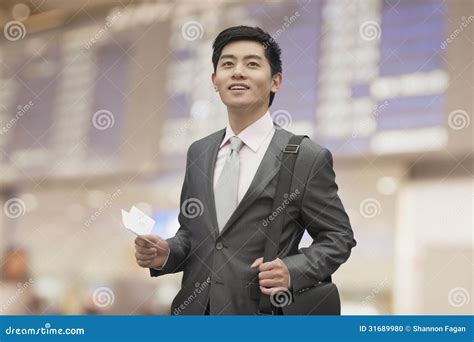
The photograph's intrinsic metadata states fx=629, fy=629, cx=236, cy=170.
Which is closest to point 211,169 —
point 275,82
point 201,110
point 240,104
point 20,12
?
point 240,104

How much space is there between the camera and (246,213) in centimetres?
194

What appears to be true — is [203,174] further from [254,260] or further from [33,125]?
[33,125]

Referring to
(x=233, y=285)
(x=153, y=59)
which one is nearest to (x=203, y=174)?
(x=233, y=285)

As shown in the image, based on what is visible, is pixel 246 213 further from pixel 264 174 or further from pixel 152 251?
pixel 152 251

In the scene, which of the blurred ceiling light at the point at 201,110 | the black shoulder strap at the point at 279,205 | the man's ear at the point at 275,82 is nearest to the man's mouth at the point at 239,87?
the man's ear at the point at 275,82

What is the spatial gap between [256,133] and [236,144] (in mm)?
77

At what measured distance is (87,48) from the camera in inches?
148

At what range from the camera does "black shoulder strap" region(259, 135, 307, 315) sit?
1887 millimetres

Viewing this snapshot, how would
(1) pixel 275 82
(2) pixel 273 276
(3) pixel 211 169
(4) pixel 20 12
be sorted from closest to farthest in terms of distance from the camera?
(2) pixel 273 276
(3) pixel 211 169
(1) pixel 275 82
(4) pixel 20 12

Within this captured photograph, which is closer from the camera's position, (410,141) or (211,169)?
(211,169)

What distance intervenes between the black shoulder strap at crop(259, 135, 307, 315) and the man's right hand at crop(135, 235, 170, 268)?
32 centimetres

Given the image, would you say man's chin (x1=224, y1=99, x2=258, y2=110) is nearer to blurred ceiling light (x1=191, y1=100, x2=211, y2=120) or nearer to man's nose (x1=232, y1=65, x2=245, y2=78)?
man's nose (x1=232, y1=65, x2=245, y2=78)

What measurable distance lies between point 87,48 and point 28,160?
2.46ft

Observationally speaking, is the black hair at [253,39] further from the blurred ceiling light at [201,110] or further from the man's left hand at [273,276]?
the blurred ceiling light at [201,110]
